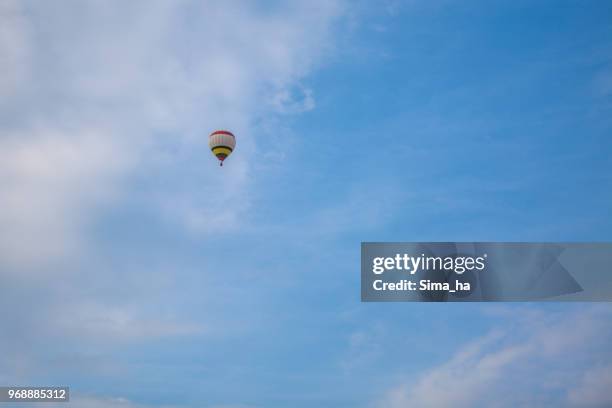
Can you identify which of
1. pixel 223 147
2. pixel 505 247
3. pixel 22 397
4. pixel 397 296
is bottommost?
pixel 22 397

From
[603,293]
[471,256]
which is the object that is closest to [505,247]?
[471,256]

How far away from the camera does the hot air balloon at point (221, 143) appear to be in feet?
299

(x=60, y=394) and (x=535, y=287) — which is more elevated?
(x=535, y=287)

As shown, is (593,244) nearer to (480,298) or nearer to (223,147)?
(480,298)

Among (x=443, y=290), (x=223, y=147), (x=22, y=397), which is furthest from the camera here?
(x=223, y=147)

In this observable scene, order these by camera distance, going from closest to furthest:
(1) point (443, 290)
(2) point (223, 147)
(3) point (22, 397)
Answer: (3) point (22, 397), (1) point (443, 290), (2) point (223, 147)

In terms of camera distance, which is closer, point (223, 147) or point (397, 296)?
point (397, 296)

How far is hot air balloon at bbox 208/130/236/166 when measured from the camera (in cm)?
9112

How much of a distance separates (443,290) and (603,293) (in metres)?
12.4

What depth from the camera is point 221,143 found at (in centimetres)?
9106

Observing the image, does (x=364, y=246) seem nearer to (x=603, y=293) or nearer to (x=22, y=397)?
(x=603, y=293)

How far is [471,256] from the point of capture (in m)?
68.4

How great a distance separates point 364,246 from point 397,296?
15.0ft

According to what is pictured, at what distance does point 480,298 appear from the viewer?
67.9m
